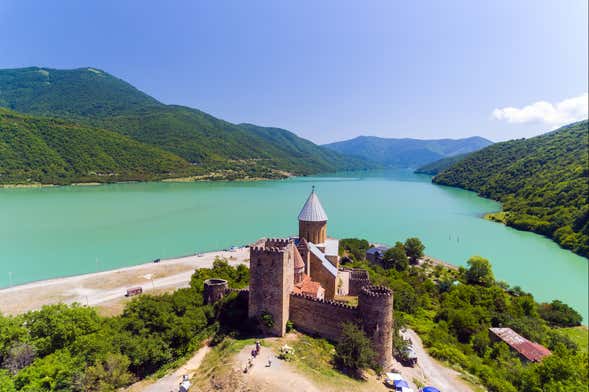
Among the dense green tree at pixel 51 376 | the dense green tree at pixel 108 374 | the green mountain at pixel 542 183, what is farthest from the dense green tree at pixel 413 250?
the dense green tree at pixel 51 376

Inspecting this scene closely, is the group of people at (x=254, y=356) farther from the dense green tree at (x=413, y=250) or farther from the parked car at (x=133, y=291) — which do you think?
the dense green tree at (x=413, y=250)

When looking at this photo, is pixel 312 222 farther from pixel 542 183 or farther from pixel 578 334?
pixel 542 183

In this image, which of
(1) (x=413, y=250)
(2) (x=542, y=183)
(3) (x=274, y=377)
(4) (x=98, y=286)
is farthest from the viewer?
(2) (x=542, y=183)

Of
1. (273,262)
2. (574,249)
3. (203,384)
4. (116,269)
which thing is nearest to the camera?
(203,384)

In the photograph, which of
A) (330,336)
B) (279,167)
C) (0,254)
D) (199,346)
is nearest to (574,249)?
(330,336)

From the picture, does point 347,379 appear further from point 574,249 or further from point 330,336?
point 574,249

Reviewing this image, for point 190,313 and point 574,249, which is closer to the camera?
point 190,313

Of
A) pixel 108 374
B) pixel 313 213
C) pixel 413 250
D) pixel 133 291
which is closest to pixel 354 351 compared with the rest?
pixel 108 374
